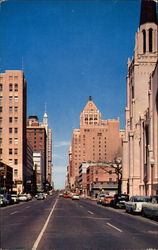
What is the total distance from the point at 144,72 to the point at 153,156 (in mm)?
26522

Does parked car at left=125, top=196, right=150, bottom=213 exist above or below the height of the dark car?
above

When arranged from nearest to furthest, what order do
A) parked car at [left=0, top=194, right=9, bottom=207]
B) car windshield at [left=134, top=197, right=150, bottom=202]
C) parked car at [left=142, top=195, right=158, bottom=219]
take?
1. parked car at [left=142, top=195, right=158, bottom=219]
2. car windshield at [left=134, top=197, right=150, bottom=202]
3. parked car at [left=0, top=194, right=9, bottom=207]

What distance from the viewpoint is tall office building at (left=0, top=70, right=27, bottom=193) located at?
144 ft

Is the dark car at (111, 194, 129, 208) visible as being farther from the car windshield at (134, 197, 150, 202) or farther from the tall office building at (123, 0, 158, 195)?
the tall office building at (123, 0, 158, 195)

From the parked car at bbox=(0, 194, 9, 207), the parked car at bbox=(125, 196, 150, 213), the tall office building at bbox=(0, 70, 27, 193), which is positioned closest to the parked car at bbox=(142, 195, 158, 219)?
the parked car at bbox=(125, 196, 150, 213)

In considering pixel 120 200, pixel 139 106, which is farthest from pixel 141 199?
pixel 139 106

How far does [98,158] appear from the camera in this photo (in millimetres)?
179875

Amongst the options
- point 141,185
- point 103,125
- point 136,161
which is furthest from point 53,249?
point 103,125

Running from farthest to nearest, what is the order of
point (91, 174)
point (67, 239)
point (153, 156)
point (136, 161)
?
point (91, 174) < point (136, 161) < point (153, 156) < point (67, 239)

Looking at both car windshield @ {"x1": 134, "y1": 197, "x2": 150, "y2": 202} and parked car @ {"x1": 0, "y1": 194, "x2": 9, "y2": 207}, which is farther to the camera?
parked car @ {"x1": 0, "y1": 194, "x2": 9, "y2": 207}

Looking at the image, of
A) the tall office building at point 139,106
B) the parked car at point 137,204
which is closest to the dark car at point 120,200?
the parked car at point 137,204

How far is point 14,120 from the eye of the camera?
60156 mm

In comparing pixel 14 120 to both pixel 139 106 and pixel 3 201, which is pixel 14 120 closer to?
pixel 3 201

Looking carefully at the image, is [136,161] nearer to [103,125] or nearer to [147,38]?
[147,38]
